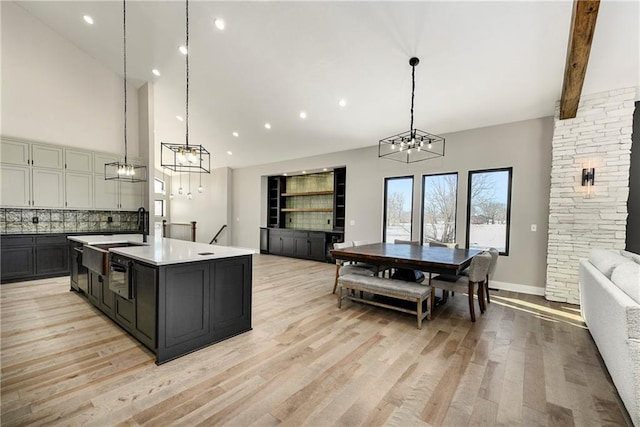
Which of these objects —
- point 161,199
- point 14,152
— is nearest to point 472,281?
point 14,152

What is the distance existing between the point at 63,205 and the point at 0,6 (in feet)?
11.5

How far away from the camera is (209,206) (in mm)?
10109

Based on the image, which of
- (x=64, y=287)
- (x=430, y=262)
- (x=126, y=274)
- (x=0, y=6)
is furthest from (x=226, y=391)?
(x=0, y=6)

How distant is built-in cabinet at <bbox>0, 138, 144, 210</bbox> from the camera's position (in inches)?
185

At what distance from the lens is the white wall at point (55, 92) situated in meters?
4.68

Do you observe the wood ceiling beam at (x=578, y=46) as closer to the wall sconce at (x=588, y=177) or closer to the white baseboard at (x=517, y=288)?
the wall sconce at (x=588, y=177)

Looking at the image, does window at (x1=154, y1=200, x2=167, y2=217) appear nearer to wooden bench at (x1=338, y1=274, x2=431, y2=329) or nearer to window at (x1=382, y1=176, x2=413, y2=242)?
window at (x1=382, y1=176, x2=413, y2=242)

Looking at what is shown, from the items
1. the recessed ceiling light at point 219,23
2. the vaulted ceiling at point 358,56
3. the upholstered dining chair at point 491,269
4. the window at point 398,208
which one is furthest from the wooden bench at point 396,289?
the recessed ceiling light at point 219,23

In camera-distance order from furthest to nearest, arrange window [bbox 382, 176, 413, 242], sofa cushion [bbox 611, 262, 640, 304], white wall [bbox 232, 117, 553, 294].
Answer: window [bbox 382, 176, 413, 242] → white wall [bbox 232, 117, 553, 294] → sofa cushion [bbox 611, 262, 640, 304]

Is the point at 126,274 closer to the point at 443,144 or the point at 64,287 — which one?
the point at 64,287

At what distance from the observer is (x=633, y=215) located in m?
3.89

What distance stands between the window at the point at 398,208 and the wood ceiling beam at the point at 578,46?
286cm

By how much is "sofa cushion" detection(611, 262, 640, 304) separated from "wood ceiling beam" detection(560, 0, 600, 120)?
217 cm

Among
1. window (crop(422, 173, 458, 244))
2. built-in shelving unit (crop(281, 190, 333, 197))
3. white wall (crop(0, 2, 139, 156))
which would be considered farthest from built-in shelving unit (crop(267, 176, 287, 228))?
window (crop(422, 173, 458, 244))
